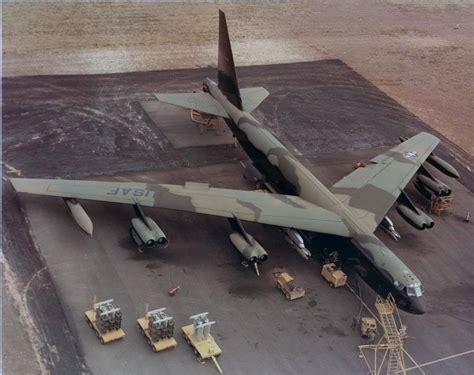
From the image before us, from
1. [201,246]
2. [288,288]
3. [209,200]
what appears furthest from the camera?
[201,246]

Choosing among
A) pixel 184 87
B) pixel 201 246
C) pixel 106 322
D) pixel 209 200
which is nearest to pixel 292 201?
pixel 209 200

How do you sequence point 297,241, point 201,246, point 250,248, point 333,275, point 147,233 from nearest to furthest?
1. point 250,248
2. point 147,233
3. point 333,275
4. point 297,241
5. point 201,246

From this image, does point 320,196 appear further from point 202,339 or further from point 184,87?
point 184,87

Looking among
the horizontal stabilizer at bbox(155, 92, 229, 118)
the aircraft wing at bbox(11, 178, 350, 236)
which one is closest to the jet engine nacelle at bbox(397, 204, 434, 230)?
the aircraft wing at bbox(11, 178, 350, 236)

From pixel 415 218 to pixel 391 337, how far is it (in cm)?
973

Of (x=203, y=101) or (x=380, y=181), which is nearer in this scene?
(x=380, y=181)

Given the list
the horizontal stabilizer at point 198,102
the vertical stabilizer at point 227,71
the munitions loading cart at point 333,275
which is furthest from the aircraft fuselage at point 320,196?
the munitions loading cart at point 333,275

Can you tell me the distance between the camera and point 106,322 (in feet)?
93.5

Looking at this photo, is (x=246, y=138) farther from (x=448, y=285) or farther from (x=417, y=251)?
(x=448, y=285)

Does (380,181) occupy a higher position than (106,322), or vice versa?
(380,181)

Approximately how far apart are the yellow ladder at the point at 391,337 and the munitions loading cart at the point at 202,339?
8121 millimetres

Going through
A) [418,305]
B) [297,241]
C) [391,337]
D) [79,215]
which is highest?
[418,305]

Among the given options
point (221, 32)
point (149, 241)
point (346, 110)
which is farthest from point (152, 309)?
point (346, 110)

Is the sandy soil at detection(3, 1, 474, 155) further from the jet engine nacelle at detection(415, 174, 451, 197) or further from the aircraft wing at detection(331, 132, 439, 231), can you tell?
the jet engine nacelle at detection(415, 174, 451, 197)
